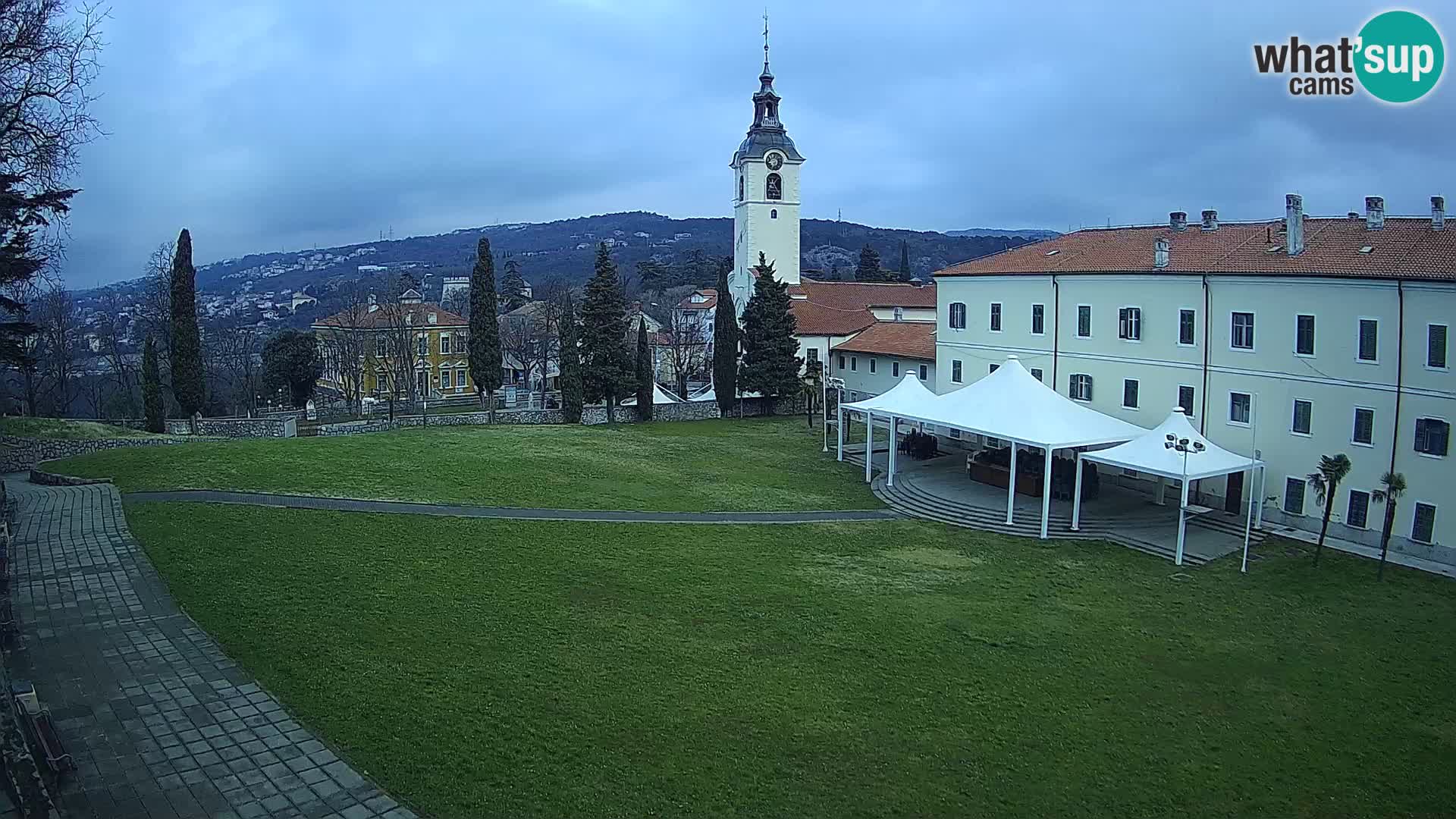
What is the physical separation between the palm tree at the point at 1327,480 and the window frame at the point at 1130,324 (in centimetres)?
577

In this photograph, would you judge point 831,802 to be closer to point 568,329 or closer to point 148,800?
point 148,800

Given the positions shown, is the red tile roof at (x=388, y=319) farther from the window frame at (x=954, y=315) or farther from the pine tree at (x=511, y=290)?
the window frame at (x=954, y=315)

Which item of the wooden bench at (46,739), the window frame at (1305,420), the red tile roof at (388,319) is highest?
the red tile roof at (388,319)

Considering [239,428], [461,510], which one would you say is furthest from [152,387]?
[461,510]

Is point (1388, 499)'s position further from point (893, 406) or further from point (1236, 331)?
point (893, 406)

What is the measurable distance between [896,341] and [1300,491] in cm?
1919

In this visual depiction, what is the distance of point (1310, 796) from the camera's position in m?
9.90

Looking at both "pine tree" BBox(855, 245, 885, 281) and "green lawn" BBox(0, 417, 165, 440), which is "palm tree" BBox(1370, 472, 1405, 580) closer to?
"green lawn" BBox(0, 417, 165, 440)

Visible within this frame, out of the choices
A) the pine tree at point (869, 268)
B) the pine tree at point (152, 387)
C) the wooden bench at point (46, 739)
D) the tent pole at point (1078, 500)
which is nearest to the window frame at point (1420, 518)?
the tent pole at point (1078, 500)

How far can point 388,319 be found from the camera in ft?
160

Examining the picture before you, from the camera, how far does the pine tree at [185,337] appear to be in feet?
105

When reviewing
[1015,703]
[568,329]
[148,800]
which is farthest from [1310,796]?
[568,329]

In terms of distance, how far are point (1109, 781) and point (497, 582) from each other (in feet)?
32.7

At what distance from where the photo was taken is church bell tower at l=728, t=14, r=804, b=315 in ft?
164
